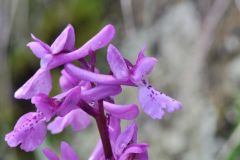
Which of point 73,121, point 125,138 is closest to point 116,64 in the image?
point 125,138

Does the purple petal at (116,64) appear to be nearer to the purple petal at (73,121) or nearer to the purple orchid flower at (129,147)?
the purple orchid flower at (129,147)

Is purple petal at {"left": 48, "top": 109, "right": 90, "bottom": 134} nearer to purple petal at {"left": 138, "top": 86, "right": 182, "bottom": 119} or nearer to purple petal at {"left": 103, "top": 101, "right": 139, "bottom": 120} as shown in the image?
purple petal at {"left": 103, "top": 101, "right": 139, "bottom": 120}

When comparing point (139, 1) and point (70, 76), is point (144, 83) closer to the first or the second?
point (70, 76)

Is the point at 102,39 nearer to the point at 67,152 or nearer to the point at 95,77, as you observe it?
the point at 95,77

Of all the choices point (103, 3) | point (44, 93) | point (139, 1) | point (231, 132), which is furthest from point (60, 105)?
point (103, 3)

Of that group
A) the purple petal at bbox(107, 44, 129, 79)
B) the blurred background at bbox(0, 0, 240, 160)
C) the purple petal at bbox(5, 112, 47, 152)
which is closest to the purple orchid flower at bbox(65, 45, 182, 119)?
the purple petal at bbox(107, 44, 129, 79)

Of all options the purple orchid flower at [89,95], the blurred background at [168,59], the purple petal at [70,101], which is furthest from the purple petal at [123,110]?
the blurred background at [168,59]

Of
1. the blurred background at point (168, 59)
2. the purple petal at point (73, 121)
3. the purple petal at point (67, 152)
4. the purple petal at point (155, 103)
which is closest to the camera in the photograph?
the purple petal at point (155, 103)
